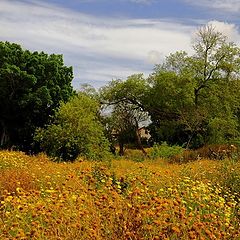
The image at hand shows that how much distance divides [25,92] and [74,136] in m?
7.56

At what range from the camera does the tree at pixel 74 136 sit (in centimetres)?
2231

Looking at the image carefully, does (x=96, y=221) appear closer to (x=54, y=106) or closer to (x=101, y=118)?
(x=54, y=106)

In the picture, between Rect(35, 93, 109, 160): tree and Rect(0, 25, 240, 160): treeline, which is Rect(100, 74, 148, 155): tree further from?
Rect(35, 93, 109, 160): tree

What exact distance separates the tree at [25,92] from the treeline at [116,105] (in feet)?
0.19

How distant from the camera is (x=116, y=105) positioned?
35.4m

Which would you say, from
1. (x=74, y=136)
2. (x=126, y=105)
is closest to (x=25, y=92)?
(x=74, y=136)

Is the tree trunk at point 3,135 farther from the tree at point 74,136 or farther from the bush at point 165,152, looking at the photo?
the bush at point 165,152

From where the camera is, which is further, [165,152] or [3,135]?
[3,135]

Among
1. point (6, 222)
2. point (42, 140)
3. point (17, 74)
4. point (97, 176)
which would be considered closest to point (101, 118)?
point (17, 74)

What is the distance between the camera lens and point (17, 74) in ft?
92.5

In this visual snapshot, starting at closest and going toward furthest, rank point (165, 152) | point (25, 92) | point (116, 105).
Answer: point (165, 152)
point (25, 92)
point (116, 105)

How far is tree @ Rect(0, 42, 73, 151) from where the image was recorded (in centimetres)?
2836

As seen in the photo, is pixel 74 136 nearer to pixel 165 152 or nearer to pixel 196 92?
pixel 165 152

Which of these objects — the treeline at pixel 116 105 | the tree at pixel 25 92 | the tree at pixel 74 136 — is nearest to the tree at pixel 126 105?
the treeline at pixel 116 105
